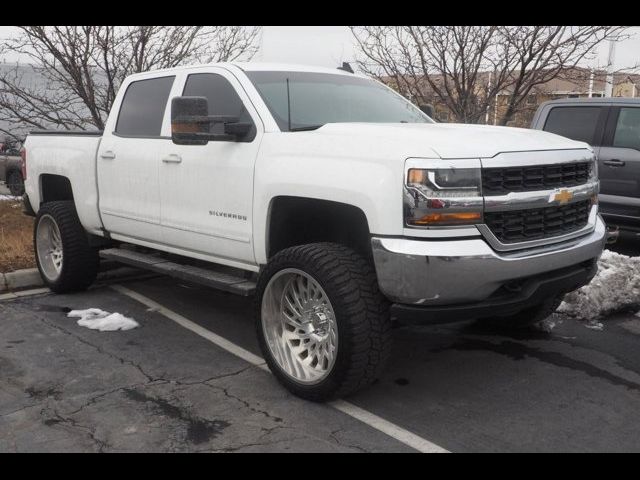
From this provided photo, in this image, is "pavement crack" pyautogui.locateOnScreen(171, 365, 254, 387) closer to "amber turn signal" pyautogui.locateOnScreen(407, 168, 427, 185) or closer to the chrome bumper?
the chrome bumper

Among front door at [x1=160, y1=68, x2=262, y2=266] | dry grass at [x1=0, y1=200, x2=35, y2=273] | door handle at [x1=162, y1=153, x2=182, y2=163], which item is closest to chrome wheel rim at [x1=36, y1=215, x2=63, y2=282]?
dry grass at [x1=0, y1=200, x2=35, y2=273]

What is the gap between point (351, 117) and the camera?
469 centimetres


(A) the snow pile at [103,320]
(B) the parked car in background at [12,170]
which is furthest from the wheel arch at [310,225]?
(B) the parked car in background at [12,170]

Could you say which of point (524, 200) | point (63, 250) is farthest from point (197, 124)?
point (63, 250)

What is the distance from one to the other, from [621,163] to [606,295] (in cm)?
238

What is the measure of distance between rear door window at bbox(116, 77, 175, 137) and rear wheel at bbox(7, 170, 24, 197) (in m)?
8.88

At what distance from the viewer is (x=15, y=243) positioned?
744cm

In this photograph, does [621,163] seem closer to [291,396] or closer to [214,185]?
[214,185]

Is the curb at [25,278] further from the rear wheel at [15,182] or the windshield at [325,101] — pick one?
the rear wheel at [15,182]

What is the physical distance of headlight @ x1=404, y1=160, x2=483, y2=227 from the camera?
10.9ft

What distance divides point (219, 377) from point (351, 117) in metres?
2.03
